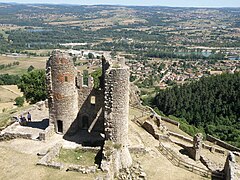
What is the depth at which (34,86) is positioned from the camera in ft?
160

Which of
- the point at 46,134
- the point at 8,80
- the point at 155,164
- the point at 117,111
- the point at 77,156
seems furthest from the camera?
the point at 8,80

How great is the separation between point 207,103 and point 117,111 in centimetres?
4550

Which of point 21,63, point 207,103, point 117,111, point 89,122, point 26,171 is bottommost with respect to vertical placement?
point 21,63

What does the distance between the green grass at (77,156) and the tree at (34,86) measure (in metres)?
21.1

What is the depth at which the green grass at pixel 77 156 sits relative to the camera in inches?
1064

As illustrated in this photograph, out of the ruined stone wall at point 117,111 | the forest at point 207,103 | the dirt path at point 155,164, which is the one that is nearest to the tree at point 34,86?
the dirt path at point 155,164

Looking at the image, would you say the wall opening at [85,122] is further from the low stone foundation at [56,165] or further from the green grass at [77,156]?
the low stone foundation at [56,165]

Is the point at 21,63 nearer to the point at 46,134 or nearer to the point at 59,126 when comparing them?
the point at 59,126

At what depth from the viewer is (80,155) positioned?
1107 inches

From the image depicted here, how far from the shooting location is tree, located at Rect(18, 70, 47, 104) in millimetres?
48312

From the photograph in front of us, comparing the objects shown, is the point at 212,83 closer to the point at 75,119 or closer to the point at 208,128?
the point at 208,128

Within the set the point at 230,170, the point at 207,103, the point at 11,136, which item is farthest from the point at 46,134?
the point at 207,103

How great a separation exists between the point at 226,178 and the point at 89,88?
1488cm

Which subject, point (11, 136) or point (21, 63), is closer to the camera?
point (11, 136)
